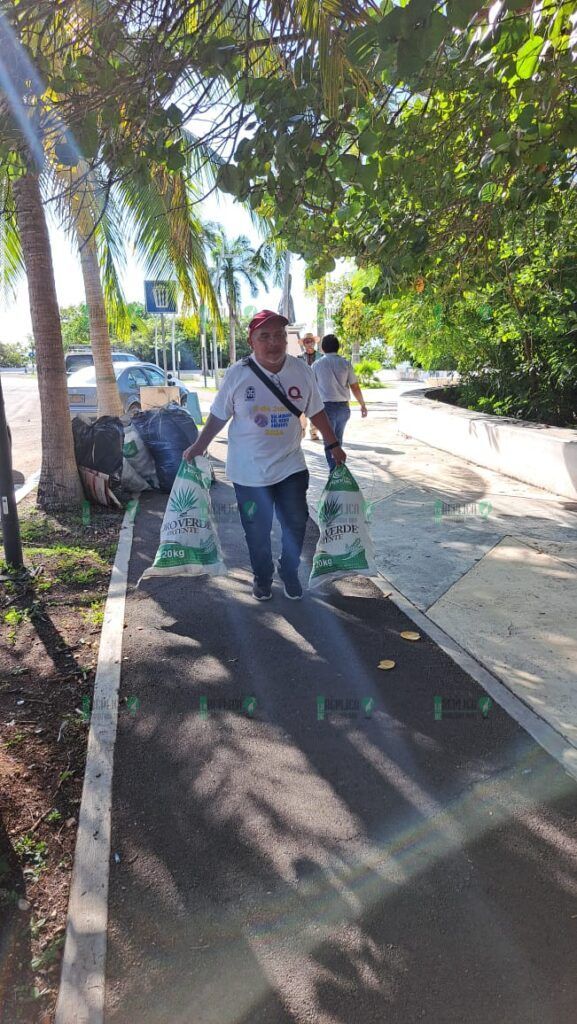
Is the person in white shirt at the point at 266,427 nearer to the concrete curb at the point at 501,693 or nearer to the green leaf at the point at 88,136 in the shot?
the concrete curb at the point at 501,693

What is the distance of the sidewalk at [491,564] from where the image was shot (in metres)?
3.90

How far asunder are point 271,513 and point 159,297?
347 inches

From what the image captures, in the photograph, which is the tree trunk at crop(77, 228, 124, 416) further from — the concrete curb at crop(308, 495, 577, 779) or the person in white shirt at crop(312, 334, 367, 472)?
the concrete curb at crop(308, 495, 577, 779)

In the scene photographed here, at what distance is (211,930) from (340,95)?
4.11m

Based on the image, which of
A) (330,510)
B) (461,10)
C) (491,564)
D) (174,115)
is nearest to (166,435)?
(330,510)

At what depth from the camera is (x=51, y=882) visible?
7.84 feet

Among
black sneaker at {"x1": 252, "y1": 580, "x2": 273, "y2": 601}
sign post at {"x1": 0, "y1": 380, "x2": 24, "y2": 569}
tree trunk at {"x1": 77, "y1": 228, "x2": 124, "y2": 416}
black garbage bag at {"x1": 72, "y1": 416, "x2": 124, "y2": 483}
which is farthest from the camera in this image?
tree trunk at {"x1": 77, "y1": 228, "x2": 124, "y2": 416}

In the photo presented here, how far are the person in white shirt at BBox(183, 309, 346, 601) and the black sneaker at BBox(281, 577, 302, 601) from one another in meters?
0.44

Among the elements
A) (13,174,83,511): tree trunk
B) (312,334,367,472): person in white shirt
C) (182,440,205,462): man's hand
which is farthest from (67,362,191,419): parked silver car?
(182,440,205,462): man's hand

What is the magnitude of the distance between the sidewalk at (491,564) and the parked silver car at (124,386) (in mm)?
7128

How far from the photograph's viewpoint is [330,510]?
4.80 meters

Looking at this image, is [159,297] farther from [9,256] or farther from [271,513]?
[271,513]

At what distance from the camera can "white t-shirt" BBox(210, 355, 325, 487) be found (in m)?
4.43

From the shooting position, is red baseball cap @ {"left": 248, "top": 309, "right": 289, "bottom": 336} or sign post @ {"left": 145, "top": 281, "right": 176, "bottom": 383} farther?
sign post @ {"left": 145, "top": 281, "right": 176, "bottom": 383}
